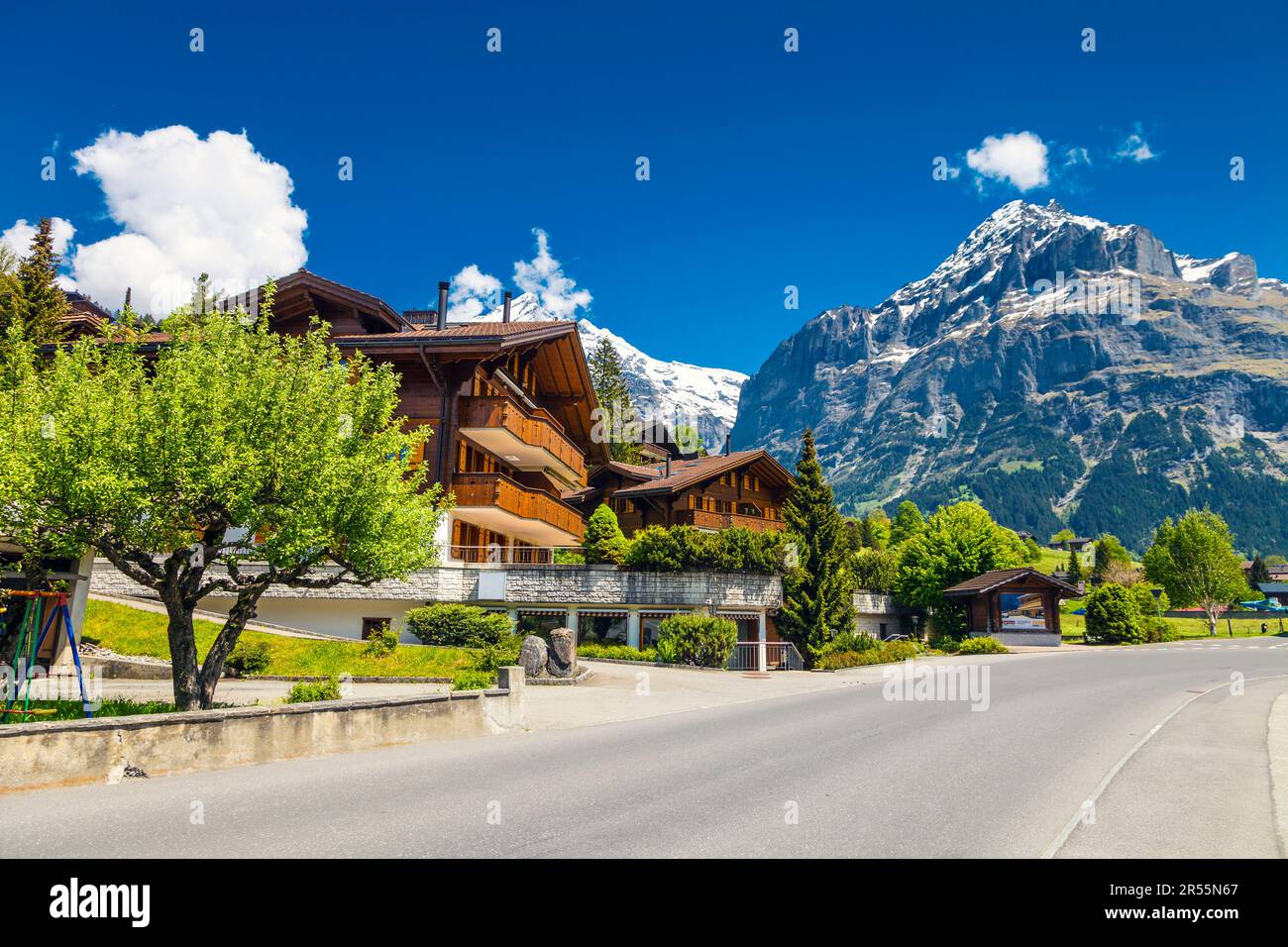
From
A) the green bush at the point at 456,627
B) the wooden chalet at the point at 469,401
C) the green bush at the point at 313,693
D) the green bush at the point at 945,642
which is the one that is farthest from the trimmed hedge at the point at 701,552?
the green bush at the point at 313,693

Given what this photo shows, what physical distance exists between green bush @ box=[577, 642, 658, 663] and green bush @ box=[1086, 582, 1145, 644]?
37800mm

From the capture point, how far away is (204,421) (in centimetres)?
1266

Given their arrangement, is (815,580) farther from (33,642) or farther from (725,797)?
(33,642)

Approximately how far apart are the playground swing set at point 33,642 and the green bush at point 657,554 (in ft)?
62.5

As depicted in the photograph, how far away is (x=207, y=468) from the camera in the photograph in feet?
40.5

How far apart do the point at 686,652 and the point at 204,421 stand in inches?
807

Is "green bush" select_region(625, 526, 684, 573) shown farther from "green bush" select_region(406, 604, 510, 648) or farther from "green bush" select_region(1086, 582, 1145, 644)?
"green bush" select_region(1086, 582, 1145, 644)

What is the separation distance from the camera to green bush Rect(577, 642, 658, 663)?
30.4 m

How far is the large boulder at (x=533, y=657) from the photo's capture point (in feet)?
77.4

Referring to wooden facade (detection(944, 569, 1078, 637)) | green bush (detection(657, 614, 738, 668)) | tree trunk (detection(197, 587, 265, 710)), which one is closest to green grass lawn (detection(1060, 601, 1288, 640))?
wooden facade (detection(944, 569, 1078, 637))

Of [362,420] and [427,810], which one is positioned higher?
[362,420]

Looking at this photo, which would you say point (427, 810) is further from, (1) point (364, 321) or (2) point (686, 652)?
(1) point (364, 321)

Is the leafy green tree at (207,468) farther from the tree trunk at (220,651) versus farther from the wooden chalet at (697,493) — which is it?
the wooden chalet at (697,493)
